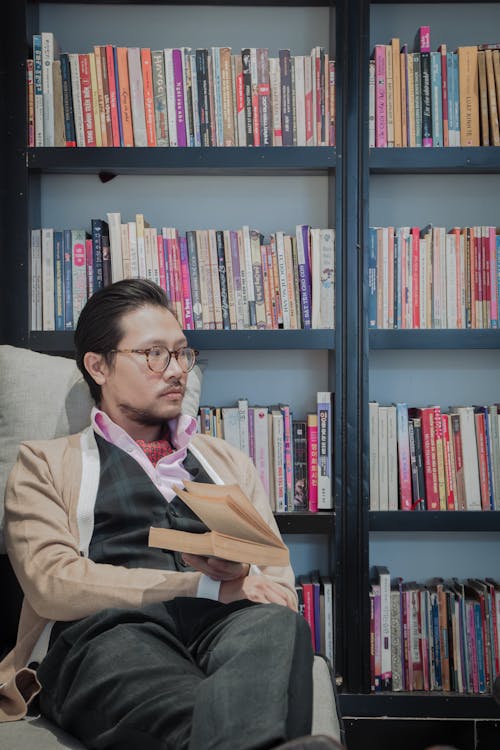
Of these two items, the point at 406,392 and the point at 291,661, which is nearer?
the point at 291,661

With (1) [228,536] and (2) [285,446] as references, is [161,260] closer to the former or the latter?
(2) [285,446]

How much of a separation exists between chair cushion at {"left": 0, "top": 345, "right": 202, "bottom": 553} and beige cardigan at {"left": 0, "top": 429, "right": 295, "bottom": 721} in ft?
0.56

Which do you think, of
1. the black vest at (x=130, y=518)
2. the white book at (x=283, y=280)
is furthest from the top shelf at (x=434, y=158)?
the black vest at (x=130, y=518)

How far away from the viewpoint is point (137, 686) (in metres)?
1.21

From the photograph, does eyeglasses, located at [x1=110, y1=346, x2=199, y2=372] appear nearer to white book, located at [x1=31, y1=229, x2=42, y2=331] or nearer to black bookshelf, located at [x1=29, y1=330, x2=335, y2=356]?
black bookshelf, located at [x1=29, y1=330, x2=335, y2=356]

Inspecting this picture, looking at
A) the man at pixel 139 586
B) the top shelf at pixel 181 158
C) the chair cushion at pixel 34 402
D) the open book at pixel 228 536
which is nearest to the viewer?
the man at pixel 139 586

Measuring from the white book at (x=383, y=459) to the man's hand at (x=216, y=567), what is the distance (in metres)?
0.90

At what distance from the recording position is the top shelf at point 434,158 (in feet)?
7.34

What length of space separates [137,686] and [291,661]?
0.24 m

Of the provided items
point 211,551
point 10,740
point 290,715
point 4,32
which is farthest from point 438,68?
point 10,740

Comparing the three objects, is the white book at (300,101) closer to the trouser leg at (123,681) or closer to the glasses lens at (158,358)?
the glasses lens at (158,358)

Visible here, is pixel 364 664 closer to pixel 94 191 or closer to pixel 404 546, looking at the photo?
pixel 404 546

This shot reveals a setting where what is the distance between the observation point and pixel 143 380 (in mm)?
1788

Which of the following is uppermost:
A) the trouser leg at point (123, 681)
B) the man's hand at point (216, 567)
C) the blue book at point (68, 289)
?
the blue book at point (68, 289)
